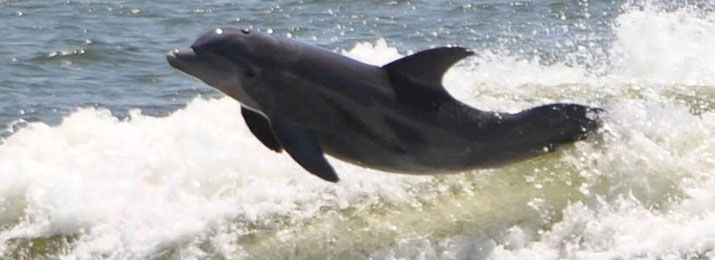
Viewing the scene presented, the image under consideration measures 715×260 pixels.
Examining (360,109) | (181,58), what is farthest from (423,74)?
(181,58)

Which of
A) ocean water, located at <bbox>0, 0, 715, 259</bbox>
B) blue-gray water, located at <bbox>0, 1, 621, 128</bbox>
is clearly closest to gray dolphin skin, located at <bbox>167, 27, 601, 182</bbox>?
ocean water, located at <bbox>0, 0, 715, 259</bbox>

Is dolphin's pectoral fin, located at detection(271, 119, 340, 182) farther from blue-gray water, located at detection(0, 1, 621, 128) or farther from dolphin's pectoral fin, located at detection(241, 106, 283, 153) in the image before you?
blue-gray water, located at detection(0, 1, 621, 128)

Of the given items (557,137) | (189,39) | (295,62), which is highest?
(295,62)

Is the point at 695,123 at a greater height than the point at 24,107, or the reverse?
the point at 695,123

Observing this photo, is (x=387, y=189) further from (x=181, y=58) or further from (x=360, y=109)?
(x=181, y=58)

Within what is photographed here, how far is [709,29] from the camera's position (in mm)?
13852

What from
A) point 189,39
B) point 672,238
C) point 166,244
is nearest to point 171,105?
point 189,39

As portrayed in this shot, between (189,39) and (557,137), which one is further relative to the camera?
(189,39)

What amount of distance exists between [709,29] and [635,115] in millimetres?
4681

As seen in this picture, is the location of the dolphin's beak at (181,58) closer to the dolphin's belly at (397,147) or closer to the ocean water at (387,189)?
the dolphin's belly at (397,147)

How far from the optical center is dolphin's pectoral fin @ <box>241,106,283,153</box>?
27.0 ft

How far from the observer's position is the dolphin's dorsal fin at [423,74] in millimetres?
8039

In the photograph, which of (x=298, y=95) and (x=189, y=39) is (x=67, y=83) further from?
(x=298, y=95)

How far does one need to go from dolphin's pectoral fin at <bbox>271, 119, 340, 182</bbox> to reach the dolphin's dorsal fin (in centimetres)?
51
